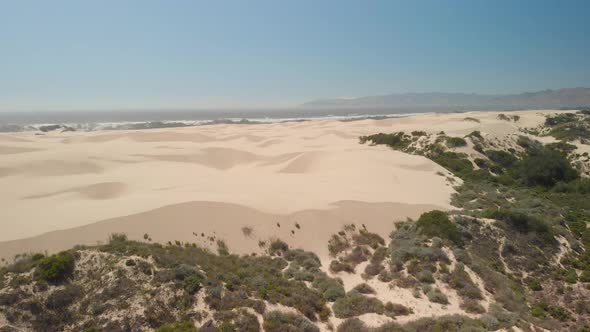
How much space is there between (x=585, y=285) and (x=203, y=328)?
15.7m

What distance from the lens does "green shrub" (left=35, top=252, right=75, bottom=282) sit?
30.8 ft

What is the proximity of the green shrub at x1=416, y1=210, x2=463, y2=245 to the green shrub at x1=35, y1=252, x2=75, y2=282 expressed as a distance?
14.6 metres

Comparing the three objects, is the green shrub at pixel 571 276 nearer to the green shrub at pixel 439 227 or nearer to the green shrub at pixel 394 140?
the green shrub at pixel 439 227

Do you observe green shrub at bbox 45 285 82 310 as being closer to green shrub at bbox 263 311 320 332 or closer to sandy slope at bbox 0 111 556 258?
green shrub at bbox 263 311 320 332

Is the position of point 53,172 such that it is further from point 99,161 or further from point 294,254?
point 294,254

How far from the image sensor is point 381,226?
1766 cm

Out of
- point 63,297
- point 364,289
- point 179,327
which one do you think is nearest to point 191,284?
point 179,327

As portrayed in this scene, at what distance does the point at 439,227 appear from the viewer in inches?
610

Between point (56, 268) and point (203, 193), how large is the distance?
478 inches

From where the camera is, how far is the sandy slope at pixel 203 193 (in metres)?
16.0

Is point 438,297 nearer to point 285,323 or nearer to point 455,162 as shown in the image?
point 285,323

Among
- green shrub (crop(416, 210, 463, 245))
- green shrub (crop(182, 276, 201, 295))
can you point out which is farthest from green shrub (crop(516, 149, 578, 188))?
green shrub (crop(182, 276, 201, 295))

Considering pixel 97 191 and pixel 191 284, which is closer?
pixel 191 284

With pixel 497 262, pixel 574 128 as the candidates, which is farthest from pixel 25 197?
pixel 574 128
